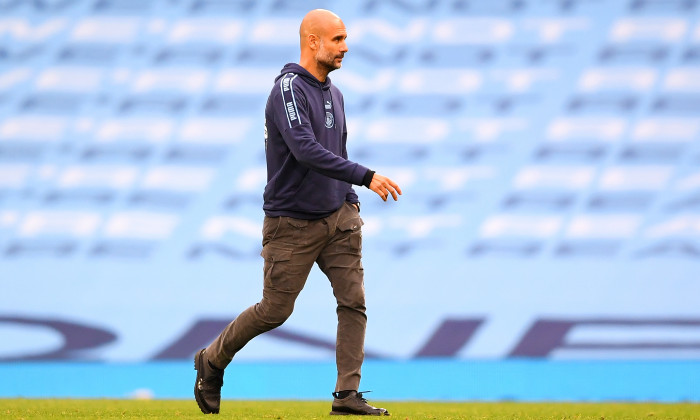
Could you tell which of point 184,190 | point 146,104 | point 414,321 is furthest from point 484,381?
point 146,104

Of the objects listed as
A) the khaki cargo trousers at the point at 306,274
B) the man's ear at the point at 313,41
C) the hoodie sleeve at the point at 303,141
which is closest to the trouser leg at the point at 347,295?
the khaki cargo trousers at the point at 306,274

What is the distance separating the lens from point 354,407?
3.33 m

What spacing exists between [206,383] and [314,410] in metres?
0.60

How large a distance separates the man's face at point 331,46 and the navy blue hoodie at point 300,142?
0.07 m

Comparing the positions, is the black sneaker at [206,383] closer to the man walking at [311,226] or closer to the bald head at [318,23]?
the man walking at [311,226]

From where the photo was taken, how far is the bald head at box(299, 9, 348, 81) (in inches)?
132

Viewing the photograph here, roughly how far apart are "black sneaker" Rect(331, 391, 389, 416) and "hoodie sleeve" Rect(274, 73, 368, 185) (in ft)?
2.18

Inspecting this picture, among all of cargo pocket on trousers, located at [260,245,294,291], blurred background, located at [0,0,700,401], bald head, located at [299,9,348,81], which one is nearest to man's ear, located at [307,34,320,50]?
bald head, located at [299,9,348,81]

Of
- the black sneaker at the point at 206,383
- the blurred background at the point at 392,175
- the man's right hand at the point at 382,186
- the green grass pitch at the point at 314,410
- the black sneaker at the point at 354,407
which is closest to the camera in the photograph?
the man's right hand at the point at 382,186

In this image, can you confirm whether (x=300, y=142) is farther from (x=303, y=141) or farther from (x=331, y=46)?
(x=331, y=46)

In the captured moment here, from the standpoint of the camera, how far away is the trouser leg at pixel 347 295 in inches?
133

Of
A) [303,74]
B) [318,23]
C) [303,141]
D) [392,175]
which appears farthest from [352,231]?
[392,175]

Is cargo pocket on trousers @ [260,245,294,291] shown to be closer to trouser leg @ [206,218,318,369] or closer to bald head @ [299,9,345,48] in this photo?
trouser leg @ [206,218,318,369]

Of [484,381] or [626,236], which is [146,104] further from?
[626,236]
